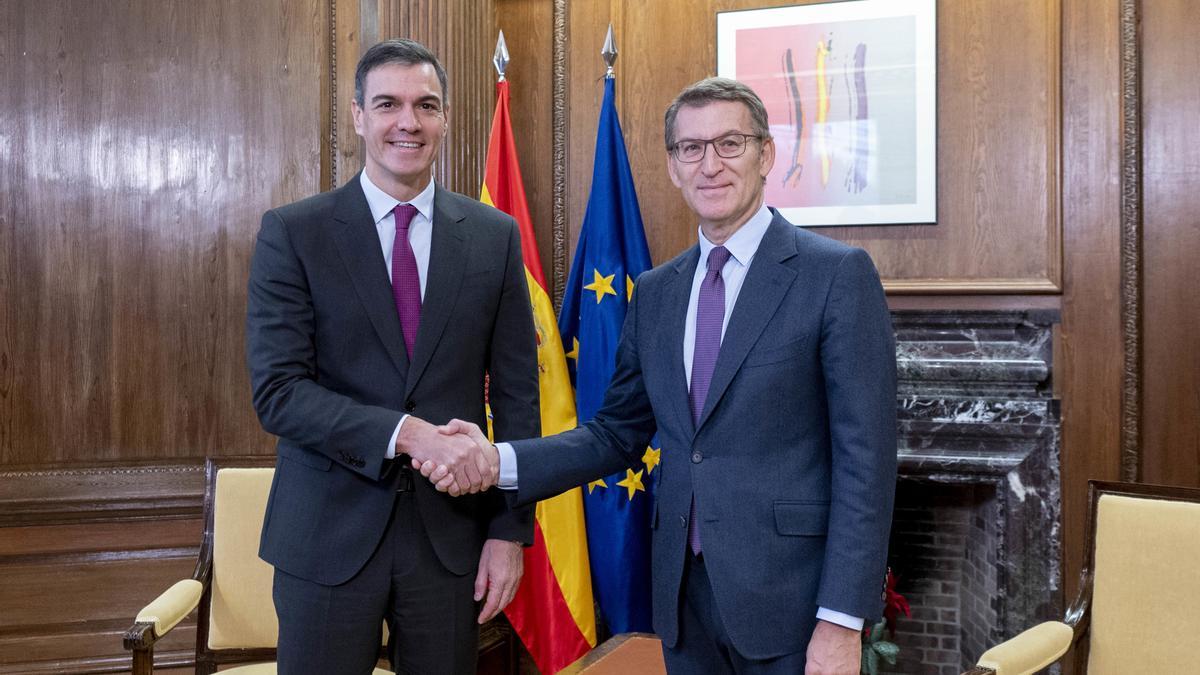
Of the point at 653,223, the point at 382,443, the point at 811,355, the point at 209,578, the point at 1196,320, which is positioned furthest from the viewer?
the point at 653,223

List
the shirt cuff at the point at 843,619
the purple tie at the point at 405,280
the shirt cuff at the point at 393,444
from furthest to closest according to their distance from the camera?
1. the purple tie at the point at 405,280
2. the shirt cuff at the point at 393,444
3. the shirt cuff at the point at 843,619

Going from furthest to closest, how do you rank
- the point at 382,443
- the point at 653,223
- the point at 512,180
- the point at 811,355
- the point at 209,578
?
the point at 653,223 < the point at 512,180 < the point at 209,578 < the point at 382,443 < the point at 811,355

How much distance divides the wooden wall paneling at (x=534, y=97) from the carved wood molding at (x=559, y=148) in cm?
3

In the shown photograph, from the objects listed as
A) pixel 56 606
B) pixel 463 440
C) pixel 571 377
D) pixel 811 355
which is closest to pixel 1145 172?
pixel 571 377

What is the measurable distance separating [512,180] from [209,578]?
1759mm

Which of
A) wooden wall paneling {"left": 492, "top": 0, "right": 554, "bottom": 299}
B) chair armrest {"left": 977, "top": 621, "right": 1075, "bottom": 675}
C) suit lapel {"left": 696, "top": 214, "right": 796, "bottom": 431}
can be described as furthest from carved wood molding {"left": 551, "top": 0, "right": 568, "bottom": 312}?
suit lapel {"left": 696, "top": 214, "right": 796, "bottom": 431}

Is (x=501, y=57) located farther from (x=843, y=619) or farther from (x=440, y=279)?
(x=843, y=619)

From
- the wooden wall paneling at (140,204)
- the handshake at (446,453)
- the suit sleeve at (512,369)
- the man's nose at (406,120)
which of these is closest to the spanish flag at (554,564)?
the wooden wall paneling at (140,204)

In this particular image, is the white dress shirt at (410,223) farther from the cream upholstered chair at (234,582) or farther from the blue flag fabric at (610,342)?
the blue flag fabric at (610,342)

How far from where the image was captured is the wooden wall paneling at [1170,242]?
333cm

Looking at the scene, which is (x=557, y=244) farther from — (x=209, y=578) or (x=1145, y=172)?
(x=1145, y=172)

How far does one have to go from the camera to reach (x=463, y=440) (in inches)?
67.1

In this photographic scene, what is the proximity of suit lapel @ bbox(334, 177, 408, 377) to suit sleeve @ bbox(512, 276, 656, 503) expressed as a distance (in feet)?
1.02

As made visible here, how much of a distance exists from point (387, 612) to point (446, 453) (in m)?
0.34
